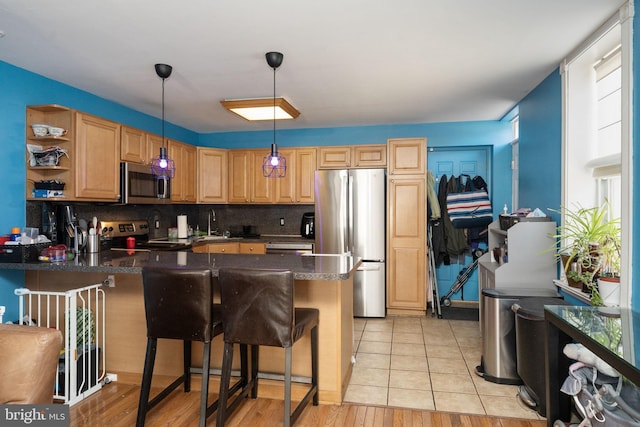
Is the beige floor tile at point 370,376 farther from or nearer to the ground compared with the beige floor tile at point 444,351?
nearer to the ground

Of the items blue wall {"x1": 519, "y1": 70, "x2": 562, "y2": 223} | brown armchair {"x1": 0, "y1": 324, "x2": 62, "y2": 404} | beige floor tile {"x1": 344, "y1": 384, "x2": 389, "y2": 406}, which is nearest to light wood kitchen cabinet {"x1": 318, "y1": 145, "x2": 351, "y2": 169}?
blue wall {"x1": 519, "y1": 70, "x2": 562, "y2": 223}

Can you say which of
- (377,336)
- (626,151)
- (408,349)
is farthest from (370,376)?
(626,151)

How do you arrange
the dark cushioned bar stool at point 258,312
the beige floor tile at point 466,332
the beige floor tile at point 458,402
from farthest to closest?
1. the beige floor tile at point 466,332
2. the beige floor tile at point 458,402
3. the dark cushioned bar stool at point 258,312

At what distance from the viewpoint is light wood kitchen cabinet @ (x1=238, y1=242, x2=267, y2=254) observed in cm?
495

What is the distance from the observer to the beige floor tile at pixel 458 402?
2.48 metres

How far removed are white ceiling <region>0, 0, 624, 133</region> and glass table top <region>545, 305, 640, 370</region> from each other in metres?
1.69

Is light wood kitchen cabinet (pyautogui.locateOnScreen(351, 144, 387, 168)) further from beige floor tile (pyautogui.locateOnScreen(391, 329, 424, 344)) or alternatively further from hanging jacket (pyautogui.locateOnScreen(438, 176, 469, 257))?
beige floor tile (pyautogui.locateOnScreen(391, 329, 424, 344))

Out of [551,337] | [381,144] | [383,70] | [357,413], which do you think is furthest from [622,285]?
[381,144]

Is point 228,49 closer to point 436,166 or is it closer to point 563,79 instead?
point 563,79

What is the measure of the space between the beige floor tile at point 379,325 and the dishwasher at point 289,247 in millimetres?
1131

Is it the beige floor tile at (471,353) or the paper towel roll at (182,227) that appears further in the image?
the paper towel roll at (182,227)

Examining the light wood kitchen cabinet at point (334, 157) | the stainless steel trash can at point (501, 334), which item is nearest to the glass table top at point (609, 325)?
the stainless steel trash can at point (501, 334)

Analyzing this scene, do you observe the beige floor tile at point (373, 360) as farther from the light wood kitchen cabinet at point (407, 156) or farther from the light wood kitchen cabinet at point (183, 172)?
the light wood kitchen cabinet at point (183, 172)

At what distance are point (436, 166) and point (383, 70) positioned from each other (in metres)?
2.40
